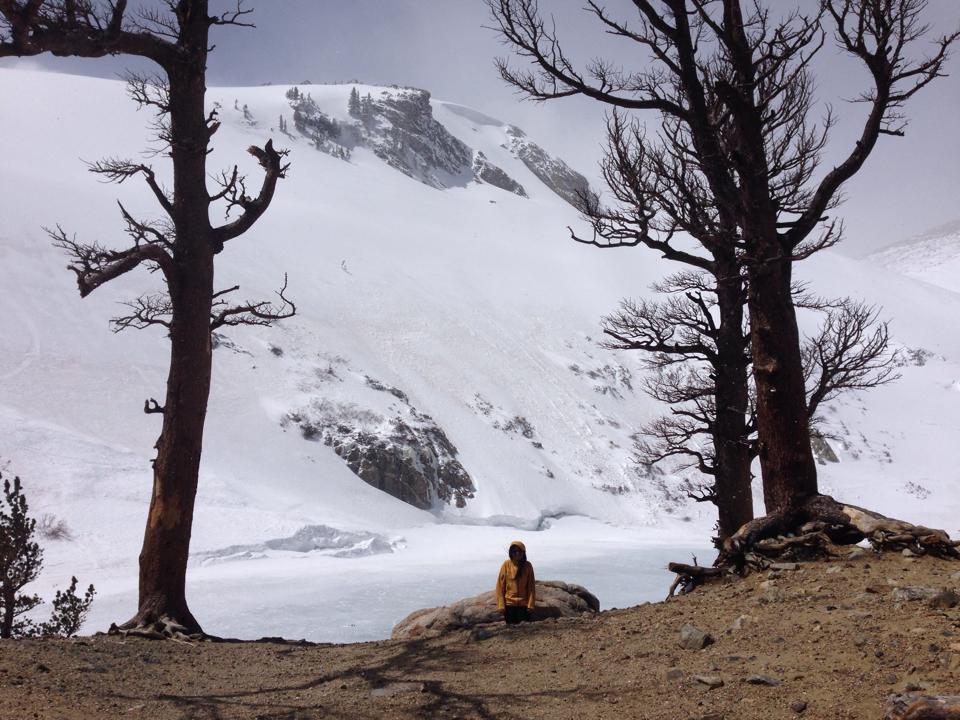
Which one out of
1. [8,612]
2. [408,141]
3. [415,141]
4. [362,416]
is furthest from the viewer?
[415,141]

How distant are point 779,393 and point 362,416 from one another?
978 inches

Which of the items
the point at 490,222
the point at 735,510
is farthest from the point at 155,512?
the point at 490,222

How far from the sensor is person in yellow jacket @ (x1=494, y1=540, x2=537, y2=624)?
22.7 feet

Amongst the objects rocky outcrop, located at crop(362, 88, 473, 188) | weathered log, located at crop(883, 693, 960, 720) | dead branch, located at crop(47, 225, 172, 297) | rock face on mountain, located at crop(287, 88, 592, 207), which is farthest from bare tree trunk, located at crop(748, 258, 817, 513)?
rocky outcrop, located at crop(362, 88, 473, 188)

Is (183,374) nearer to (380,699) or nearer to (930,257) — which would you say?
(380,699)

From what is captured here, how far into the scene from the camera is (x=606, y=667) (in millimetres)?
3990

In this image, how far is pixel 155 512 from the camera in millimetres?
6730

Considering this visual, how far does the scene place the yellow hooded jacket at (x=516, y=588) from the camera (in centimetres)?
692

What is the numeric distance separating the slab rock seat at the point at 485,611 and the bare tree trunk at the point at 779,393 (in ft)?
9.92

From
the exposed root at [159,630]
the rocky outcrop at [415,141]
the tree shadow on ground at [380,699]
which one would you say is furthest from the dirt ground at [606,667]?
the rocky outcrop at [415,141]

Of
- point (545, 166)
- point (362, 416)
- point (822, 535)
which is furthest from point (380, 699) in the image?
point (545, 166)

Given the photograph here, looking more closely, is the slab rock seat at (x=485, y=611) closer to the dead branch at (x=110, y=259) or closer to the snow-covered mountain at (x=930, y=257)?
the dead branch at (x=110, y=259)

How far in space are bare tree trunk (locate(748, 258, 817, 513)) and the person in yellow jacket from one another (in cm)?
253

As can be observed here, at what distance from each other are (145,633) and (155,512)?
47.1 inches
